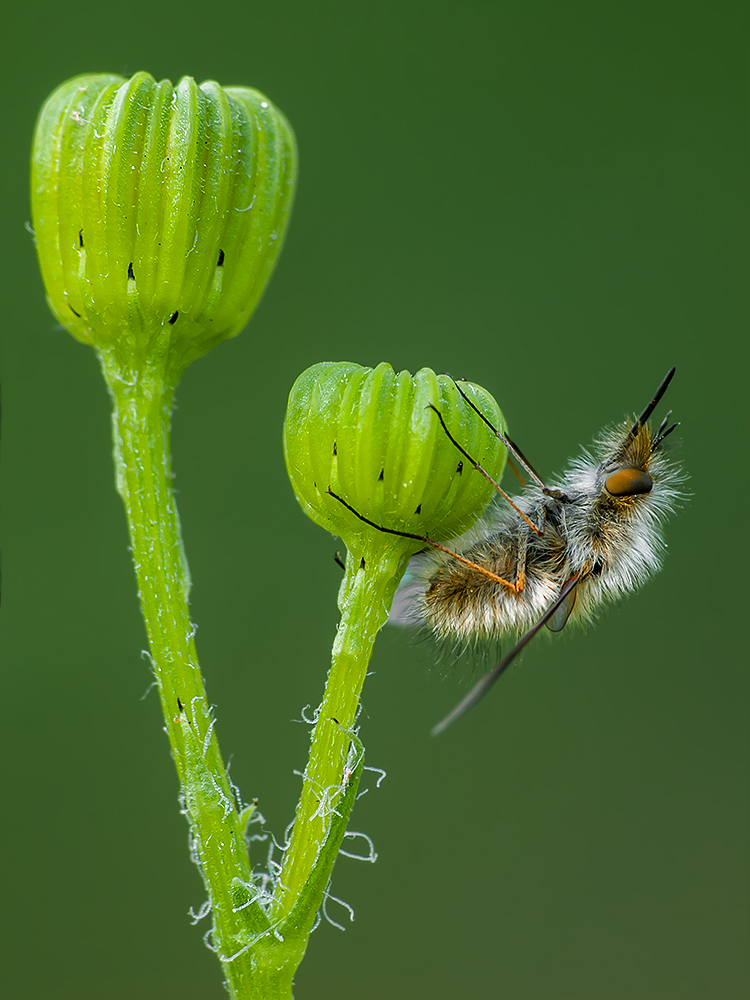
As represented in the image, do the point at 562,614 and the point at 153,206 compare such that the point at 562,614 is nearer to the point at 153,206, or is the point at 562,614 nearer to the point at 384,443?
the point at 384,443

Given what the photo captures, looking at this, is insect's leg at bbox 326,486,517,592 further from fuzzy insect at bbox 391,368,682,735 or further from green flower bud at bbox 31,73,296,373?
green flower bud at bbox 31,73,296,373

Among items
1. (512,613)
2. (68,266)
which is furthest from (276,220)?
(512,613)

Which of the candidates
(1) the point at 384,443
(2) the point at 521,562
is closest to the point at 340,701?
(1) the point at 384,443

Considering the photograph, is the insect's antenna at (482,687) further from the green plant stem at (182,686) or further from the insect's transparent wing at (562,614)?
the green plant stem at (182,686)

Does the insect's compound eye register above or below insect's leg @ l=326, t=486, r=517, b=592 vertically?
above

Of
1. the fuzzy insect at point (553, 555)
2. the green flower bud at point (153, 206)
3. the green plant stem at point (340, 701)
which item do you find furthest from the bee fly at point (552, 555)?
the green flower bud at point (153, 206)

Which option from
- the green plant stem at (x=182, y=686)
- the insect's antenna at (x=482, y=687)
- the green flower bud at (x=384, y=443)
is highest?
the green flower bud at (x=384, y=443)

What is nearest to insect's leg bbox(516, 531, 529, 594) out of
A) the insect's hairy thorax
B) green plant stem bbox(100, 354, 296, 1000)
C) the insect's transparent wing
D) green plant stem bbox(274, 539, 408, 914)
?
the insect's hairy thorax
